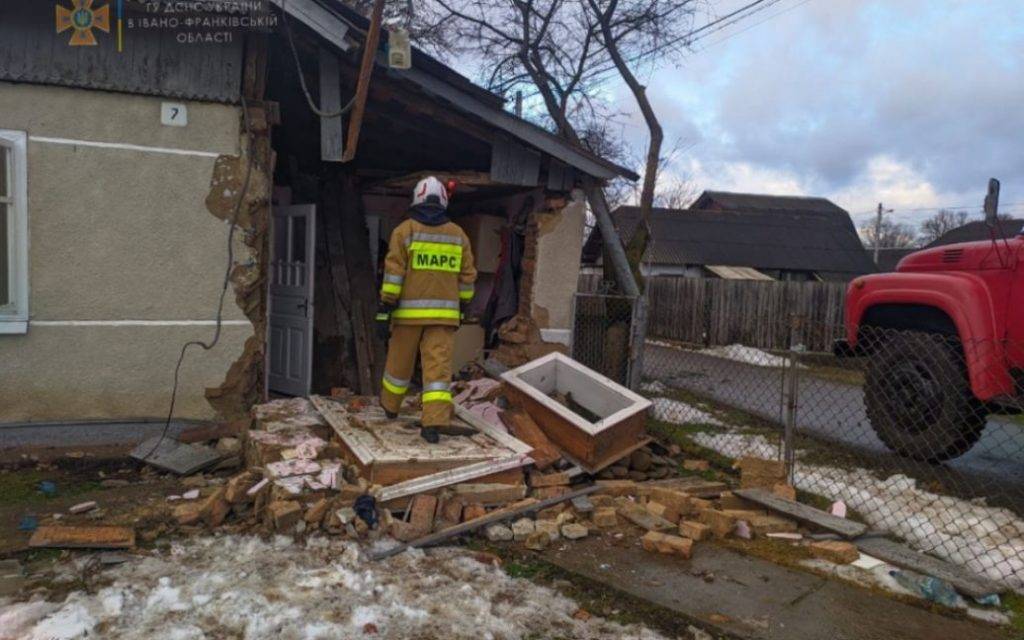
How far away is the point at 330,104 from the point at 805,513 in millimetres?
5061

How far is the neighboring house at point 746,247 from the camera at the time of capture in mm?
24969

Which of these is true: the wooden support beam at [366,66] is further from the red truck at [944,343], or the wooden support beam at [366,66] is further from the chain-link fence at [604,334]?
the red truck at [944,343]

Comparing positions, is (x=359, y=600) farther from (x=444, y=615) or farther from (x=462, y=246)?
A: (x=462, y=246)

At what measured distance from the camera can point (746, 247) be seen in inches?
1041

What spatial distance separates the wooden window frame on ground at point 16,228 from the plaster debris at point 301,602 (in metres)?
2.83

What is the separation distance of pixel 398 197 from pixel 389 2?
21.8ft

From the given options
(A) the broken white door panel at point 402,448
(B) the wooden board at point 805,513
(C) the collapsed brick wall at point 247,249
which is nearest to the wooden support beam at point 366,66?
(C) the collapsed brick wall at point 247,249

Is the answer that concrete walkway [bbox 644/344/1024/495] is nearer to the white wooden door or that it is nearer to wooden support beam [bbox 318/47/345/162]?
wooden support beam [bbox 318/47/345/162]

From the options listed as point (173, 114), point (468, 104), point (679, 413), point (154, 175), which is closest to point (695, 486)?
point (679, 413)

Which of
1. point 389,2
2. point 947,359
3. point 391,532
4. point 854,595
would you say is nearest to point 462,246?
point 391,532

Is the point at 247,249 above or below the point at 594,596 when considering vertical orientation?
above

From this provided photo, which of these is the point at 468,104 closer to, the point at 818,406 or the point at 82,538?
the point at 82,538

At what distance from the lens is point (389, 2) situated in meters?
14.7

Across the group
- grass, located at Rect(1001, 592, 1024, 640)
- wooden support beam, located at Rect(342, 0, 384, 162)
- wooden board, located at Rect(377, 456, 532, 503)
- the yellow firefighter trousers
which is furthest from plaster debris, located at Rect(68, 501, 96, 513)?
grass, located at Rect(1001, 592, 1024, 640)
